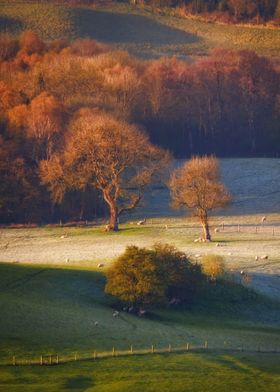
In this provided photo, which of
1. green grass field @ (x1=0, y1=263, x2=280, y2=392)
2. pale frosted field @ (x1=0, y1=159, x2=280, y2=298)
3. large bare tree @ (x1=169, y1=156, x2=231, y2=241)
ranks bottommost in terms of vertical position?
pale frosted field @ (x1=0, y1=159, x2=280, y2=298)

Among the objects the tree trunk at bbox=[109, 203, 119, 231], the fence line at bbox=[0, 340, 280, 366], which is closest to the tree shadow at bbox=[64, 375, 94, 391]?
Answer: the fence line at bbox=[0, 340, 280, 366]

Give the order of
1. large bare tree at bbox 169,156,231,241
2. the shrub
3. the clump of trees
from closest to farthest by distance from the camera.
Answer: the clump of trees, the shrub, large bare tree at bbox 169,156,231,241

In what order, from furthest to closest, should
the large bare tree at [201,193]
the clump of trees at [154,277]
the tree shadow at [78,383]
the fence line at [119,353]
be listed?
the large bare tree at [201,193] < the clump of trees at [154,277] < the fence line at [119,353] < the tree shadow at [78,383]

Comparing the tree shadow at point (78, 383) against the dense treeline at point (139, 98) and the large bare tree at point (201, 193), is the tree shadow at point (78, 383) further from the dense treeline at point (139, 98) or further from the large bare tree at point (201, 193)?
the dense treeline at point (139, 98)

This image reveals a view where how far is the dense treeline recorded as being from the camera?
4592 inches

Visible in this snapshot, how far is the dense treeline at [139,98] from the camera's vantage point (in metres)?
117

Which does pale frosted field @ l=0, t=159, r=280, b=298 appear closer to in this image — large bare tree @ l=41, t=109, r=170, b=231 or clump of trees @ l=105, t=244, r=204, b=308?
large bare tree @ l=41, t=109, r=170, b=231

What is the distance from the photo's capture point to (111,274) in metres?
68.4

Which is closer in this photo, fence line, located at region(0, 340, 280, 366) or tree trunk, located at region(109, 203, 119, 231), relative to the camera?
fence line, located at region(0, 340, 280, 366)

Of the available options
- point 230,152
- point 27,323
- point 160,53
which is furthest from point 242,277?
point 160,53

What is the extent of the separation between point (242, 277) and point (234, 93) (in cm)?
7465

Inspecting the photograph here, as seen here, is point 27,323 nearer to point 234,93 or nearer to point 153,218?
point 153,218

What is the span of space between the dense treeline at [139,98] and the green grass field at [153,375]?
55.3 meters

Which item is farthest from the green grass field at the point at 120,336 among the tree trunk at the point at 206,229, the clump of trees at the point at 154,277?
the tree trunk at the point at 206,229
